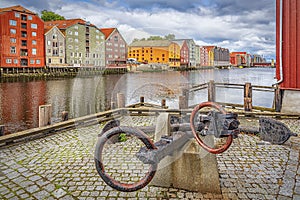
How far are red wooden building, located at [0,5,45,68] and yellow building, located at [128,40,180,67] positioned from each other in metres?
52.9

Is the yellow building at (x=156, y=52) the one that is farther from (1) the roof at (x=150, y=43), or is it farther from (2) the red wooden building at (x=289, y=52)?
(2) the red wooden building at (x=289, y=52)

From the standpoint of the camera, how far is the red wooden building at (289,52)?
1123 cm

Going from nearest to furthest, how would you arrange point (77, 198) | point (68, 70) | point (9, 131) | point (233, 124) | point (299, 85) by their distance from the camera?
point (233, 124)
point (77, 198)
point (299, 85)
point (9, 131)
point (68, 70)

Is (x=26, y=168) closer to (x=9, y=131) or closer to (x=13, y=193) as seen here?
(x=13, y=193)

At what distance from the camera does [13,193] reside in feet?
14.8

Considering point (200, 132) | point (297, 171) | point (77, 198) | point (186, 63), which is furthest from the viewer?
point (186, 63)

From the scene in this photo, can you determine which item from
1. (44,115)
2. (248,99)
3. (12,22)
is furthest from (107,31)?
(12,22)

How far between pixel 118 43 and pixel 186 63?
1.79 meters

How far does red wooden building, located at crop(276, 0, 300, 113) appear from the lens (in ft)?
36.9

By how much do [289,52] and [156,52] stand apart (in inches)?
341

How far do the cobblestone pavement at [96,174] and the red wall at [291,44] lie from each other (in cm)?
488

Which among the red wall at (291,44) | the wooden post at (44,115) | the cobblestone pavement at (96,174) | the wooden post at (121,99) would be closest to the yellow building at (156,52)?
the cobblestone pavement at (96,174)

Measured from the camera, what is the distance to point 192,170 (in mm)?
4516

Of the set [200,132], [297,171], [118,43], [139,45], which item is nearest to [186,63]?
[139,45]
